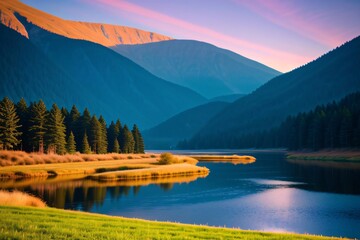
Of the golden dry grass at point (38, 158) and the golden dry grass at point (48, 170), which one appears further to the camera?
the golden dry grass at point (38, 158)

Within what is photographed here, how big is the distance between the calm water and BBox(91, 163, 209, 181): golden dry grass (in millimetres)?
6530

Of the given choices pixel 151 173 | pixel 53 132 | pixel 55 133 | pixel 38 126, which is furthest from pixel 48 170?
pixel 38 126

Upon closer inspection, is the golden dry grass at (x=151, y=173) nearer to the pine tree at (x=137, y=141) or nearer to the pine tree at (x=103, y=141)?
the pine tree at (x=103, y=141)

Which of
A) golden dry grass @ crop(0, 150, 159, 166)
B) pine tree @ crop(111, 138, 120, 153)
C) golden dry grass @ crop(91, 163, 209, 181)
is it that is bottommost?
golden dry grass @ crop(91, 163, 209, 181)

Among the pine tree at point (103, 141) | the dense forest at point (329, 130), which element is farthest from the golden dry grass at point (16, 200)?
the dense forest at point (329, 130)

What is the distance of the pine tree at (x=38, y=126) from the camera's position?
103 meters

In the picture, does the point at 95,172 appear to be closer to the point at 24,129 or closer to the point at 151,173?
the point at 151,173

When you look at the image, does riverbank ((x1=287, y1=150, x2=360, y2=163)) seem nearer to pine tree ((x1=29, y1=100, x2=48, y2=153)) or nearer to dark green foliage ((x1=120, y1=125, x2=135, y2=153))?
dark green foliage ((x1=120, y1=125, x2=135, y2=153))

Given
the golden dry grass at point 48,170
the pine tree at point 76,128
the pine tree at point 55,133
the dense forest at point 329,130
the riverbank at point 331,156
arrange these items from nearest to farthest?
the golden dry grass at point 48,170 → the pine tree at point 55,133 → the pine tree at point 76,128 → the riverbank at point 331,156 → the dense forest at point 329,130

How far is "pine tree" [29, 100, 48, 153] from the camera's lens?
10306cm

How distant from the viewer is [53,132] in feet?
341

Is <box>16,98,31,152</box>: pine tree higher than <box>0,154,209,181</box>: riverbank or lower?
higher

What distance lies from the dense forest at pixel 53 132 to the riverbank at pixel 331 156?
64467mm

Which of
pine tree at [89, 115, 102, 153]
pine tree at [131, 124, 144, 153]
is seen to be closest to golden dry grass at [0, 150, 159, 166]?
pine tree at [89, 115, 102, 153]
